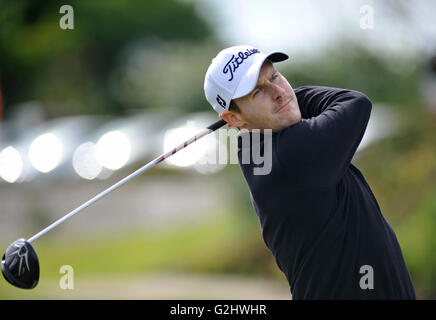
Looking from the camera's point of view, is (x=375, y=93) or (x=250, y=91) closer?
(x=250, y=91)

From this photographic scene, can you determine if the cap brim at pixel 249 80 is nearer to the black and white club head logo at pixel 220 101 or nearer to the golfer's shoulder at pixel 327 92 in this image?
the black and white club head logo at pixel 220 101

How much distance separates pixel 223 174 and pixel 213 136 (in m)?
1.66

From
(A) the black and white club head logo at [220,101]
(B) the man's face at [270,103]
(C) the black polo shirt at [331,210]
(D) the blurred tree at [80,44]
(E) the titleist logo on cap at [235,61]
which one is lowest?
(C) the black polo shirt at [331,210]

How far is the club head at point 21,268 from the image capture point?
3.61 metres

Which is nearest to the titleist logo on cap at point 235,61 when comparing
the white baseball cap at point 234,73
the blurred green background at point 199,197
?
the white baseball cap at point 234,73

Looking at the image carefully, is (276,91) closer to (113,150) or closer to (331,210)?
(331,210)

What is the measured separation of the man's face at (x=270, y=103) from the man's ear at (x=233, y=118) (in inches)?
2.4

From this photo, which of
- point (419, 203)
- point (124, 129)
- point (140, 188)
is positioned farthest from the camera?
point (124, 129)

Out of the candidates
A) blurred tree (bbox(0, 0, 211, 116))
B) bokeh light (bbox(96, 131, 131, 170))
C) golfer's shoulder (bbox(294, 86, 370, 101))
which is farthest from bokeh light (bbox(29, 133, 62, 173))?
golfer's shoulder (bbox(294, 86, 370, 101))

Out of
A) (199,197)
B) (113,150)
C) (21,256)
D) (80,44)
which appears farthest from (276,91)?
(80,44)
